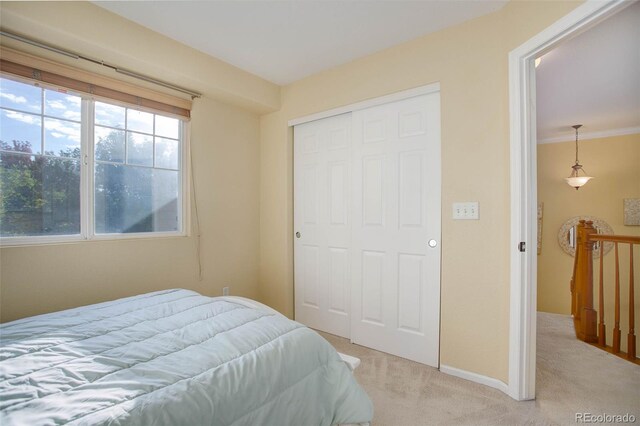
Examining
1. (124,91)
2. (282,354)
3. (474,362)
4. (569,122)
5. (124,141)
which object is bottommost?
(474,362)

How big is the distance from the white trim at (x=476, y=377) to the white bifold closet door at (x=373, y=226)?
0.12m

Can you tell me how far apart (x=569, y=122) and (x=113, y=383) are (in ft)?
17.7

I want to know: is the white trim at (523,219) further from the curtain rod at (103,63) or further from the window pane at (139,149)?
the window pane at (139,149)

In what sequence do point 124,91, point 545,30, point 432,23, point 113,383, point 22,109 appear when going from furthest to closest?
point 124,91 < point 432,23 < point 22,109 < point 545,30 < point 113,383

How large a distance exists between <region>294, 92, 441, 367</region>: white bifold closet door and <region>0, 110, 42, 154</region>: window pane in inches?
81.1

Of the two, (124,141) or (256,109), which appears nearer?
(124,141)

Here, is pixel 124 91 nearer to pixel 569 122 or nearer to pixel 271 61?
pixel 271 61

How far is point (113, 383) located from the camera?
3.14ft

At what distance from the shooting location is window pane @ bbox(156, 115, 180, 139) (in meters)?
2.72

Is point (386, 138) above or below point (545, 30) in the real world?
below

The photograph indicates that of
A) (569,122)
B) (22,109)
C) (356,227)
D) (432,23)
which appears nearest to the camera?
(22,109)

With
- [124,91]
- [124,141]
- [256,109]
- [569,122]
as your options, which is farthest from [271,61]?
[569,122]

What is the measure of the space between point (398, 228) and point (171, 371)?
191cm

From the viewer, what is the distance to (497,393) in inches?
76.4
